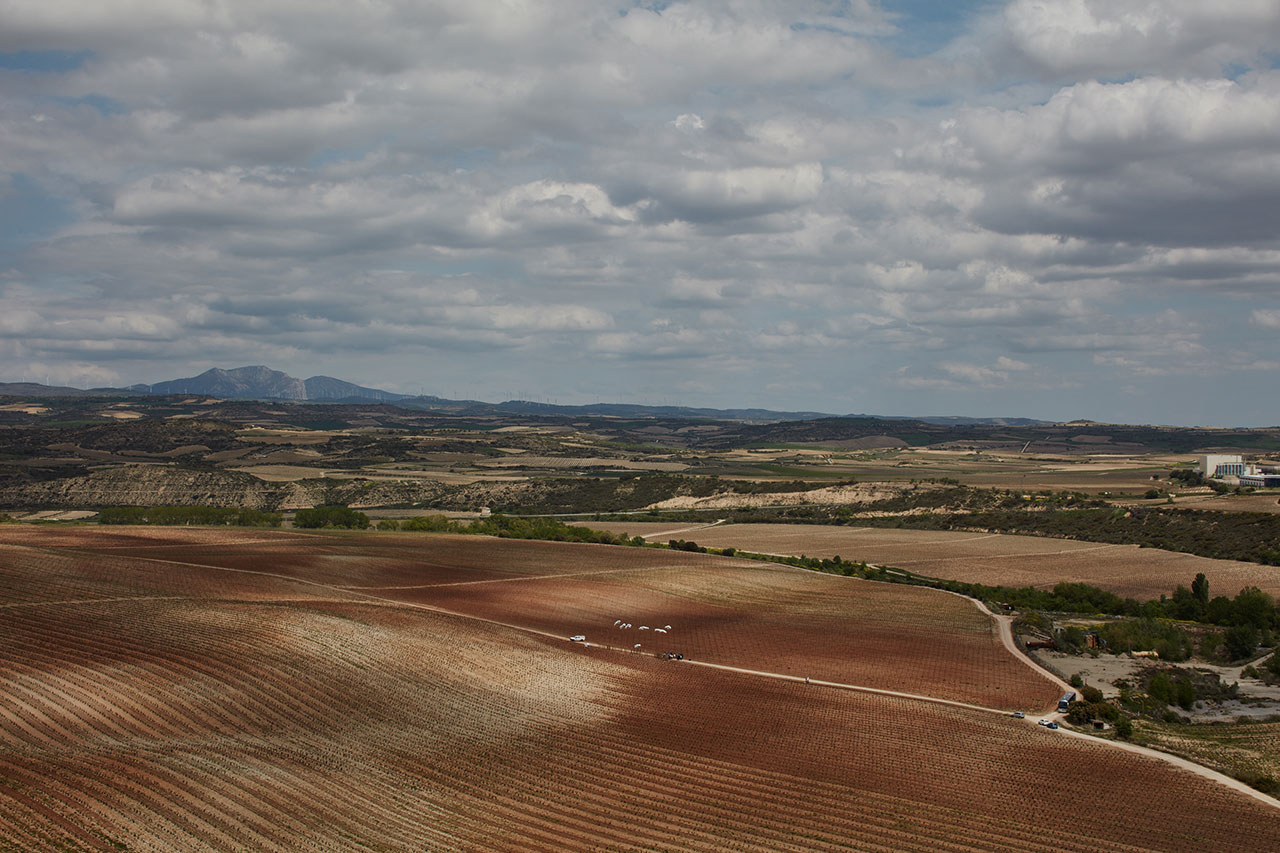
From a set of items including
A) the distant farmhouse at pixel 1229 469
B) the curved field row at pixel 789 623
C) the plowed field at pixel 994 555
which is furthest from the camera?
the distant farmhouse at pixel 1229 469

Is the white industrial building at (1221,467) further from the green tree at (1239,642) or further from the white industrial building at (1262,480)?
the green tree at (1239,642)

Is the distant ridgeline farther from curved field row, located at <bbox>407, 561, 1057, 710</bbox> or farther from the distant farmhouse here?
the distant farmhouse

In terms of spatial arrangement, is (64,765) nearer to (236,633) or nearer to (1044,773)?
(236,633)

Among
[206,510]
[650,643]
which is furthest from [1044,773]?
[206,510]

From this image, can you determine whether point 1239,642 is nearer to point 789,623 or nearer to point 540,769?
point 789,623

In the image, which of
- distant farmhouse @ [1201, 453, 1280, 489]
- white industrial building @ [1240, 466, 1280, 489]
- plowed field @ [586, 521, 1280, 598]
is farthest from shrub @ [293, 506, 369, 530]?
distant farmhouse @ [1201, 453, 1280, 489]

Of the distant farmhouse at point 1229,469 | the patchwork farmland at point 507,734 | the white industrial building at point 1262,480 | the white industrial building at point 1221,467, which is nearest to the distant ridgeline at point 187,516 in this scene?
the patchwork farmland at point 507,734
